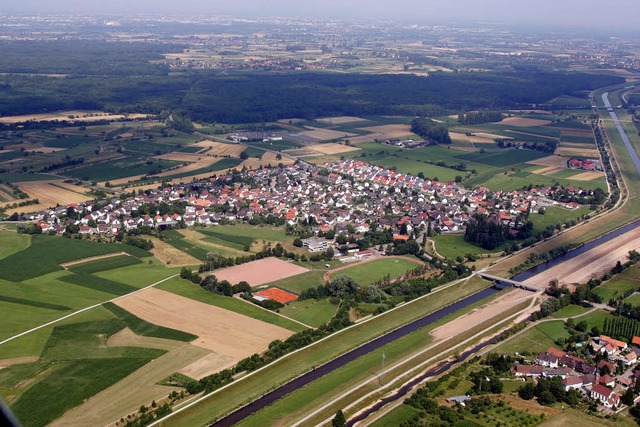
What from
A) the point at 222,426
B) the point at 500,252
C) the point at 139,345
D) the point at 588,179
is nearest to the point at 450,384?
the point at 222,426

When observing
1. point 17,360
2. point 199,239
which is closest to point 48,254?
point 199,239

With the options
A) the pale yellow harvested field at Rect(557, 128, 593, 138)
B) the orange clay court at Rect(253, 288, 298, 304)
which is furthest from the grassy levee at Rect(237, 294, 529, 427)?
the pale yellow harvested field at Rect(557, 128, 593, 138)

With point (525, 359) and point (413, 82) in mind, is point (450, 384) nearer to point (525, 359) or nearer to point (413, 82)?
point (525, 359)

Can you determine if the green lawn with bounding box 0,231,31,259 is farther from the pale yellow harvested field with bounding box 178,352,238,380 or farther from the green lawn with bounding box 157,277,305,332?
the pale yellow harvested field with bounding box 178,352,238,380

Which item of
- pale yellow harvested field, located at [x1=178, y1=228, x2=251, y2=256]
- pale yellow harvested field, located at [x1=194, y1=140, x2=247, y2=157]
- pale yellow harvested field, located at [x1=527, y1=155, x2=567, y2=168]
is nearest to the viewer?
pale yellow harvested field, located at [x1=178, y1=228, x2=251, y2=256]

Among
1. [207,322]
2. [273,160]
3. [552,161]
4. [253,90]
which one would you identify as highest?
[253,90]

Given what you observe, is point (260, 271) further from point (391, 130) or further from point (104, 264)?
point (391, 130)

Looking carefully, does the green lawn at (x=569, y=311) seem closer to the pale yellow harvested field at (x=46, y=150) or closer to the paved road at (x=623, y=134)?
the paved road at (x=623, y=134)
